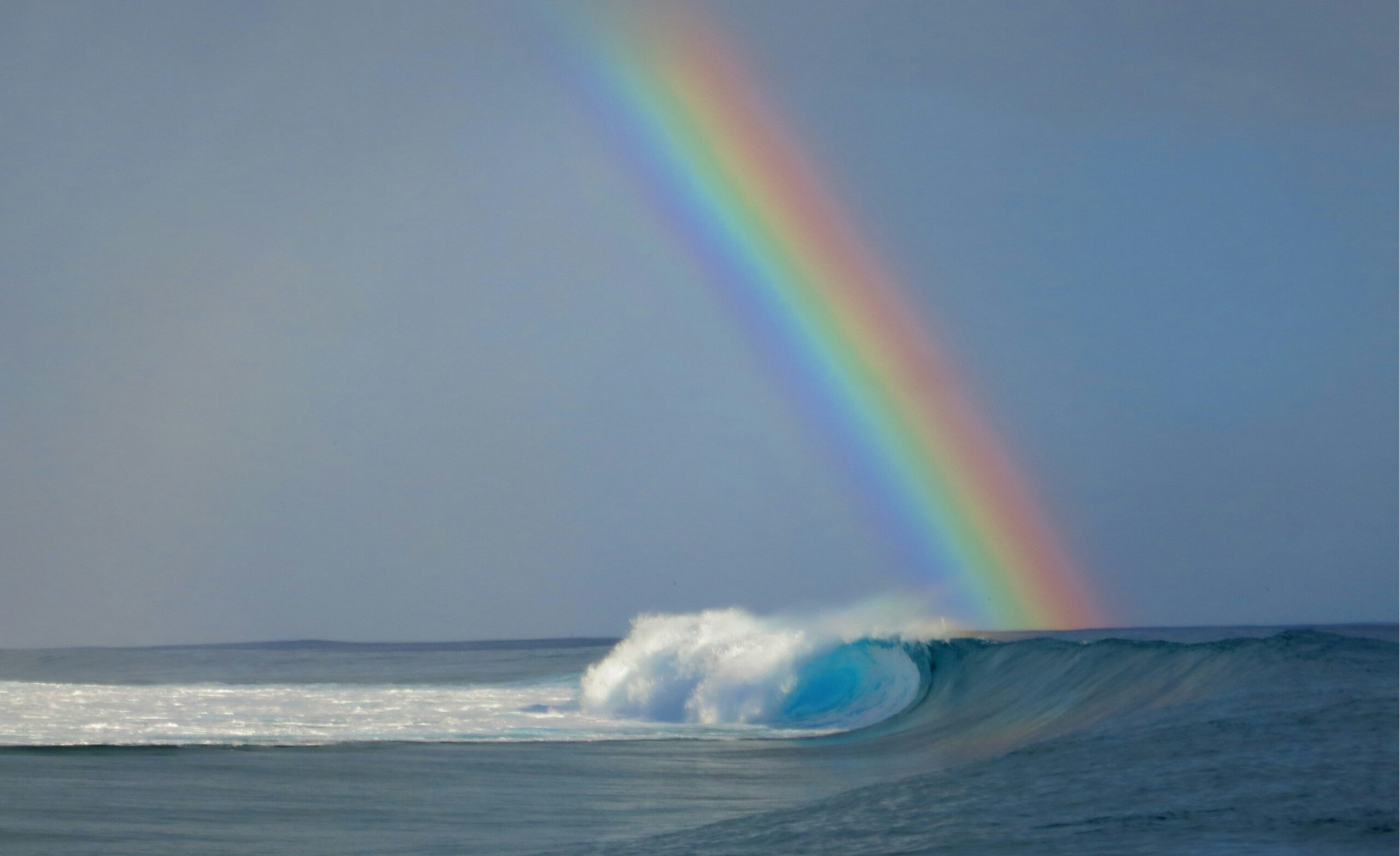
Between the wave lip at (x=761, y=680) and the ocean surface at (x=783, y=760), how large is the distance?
112mm

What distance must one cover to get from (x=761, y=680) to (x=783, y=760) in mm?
12125

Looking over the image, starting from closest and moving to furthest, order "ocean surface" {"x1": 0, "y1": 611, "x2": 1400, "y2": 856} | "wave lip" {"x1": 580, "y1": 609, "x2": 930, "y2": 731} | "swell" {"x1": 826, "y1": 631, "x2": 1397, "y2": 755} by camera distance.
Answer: "ocean surface" {"x1": 0, "y1": 611, "x2": 1400, "y2": 856}, "swell" {"x1": 826, "y1": 631, "x2": 1397, "y2": 755}, "wave lip" {"x1": 580, "y1": 609, "x2": 930, "y2": 731}

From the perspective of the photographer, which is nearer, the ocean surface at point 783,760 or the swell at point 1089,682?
the ocean surface at point 783,760

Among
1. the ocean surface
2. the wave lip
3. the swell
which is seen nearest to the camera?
the ocean surface

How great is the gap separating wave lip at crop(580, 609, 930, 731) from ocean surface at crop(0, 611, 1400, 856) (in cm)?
11

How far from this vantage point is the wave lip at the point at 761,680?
27.0 meters

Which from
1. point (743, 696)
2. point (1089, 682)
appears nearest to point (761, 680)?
point (743, 696)

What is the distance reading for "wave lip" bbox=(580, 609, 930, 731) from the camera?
88.6 feet

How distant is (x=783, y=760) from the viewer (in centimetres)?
1719

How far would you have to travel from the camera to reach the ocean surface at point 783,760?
9469mm

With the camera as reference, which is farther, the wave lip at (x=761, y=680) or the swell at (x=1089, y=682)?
the wave lip at (x=761, y=680)

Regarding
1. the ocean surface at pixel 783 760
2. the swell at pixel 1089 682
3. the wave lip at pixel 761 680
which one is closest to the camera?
the ocean surface at pixel 783 760

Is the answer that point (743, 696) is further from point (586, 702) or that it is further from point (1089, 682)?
point (1089, 682)

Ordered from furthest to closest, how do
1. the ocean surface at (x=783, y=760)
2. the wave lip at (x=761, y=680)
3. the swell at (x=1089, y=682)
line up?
the wave lip at (x=761, y=680)
the swell at (x=1089, y=682)
the ocean surface at (x=783, y=760)
